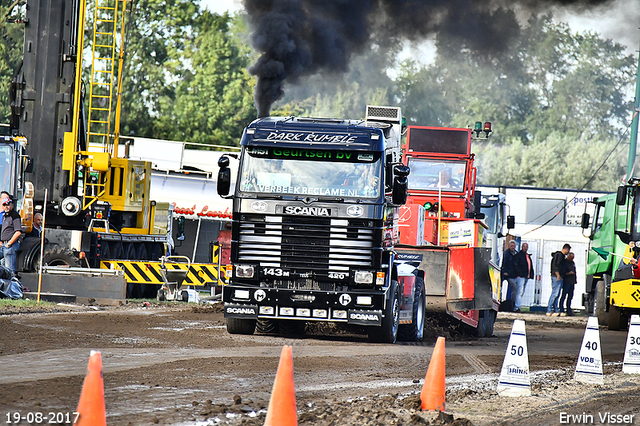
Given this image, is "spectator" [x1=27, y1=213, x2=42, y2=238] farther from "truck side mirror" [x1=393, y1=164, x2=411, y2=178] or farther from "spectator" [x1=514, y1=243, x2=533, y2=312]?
"spectator" [x1=514, y1=243, x2=533, y2=312]

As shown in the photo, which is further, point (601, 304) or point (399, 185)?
point (601, 304)

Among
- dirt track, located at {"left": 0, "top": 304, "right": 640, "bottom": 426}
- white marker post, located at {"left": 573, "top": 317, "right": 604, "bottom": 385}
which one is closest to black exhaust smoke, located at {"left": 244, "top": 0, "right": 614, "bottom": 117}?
dirt track, located at {"left": 0, "top": 304, "right": 640, "bottom": 426}

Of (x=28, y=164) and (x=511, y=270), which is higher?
(x=28, y=164)

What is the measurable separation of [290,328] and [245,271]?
92.8 inches

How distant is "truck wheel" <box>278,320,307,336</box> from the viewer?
14.7m

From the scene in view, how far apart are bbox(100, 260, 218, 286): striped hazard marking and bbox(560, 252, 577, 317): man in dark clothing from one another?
11.3 m

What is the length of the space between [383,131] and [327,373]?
526 cm

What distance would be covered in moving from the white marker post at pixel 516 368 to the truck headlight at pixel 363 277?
4461mm

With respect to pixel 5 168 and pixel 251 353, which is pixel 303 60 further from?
pixel 251 353

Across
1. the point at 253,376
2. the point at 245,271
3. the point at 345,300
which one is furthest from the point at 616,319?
the point at 253,376

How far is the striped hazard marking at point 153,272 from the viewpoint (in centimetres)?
2164

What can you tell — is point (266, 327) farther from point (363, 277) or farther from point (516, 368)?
point (516, 368)

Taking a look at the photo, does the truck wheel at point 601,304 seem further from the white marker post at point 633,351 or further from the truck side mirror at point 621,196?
the white marker post at point 633,351

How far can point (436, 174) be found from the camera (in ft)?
73.1
